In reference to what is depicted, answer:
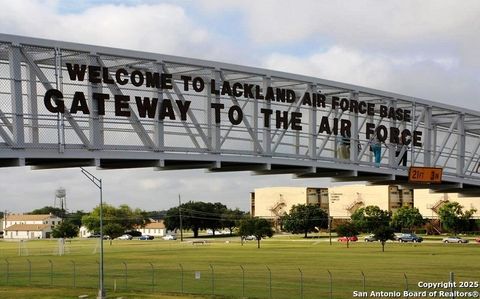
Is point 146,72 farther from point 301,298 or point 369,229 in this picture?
point 369,229

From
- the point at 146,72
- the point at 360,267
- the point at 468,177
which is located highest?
the point at 146,72

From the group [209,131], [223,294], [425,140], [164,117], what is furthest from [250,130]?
[223,294]

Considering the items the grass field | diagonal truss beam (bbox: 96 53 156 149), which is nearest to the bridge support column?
diagonal truss beam (bbox: 96 53 156 149)

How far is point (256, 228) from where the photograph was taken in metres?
138

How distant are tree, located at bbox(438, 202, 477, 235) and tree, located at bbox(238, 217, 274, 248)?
41.5 m

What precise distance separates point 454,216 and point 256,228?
1857 inches

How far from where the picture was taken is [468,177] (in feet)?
143

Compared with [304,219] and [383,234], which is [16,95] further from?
[304,219]

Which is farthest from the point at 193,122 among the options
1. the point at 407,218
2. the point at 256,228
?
the point at 407,218

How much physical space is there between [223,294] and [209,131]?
24.1 meters

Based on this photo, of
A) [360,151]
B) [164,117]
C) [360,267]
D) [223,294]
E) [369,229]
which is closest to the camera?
[164,117]

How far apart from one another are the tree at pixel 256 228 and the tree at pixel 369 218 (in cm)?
2727

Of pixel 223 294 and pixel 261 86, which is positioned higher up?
pixel 261 86

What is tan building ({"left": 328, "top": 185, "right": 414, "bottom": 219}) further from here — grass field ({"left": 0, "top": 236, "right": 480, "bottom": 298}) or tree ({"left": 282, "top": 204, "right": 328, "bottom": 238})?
grass field ({"left": 0, "top": 236, "right": 480, "bottom": 298})
